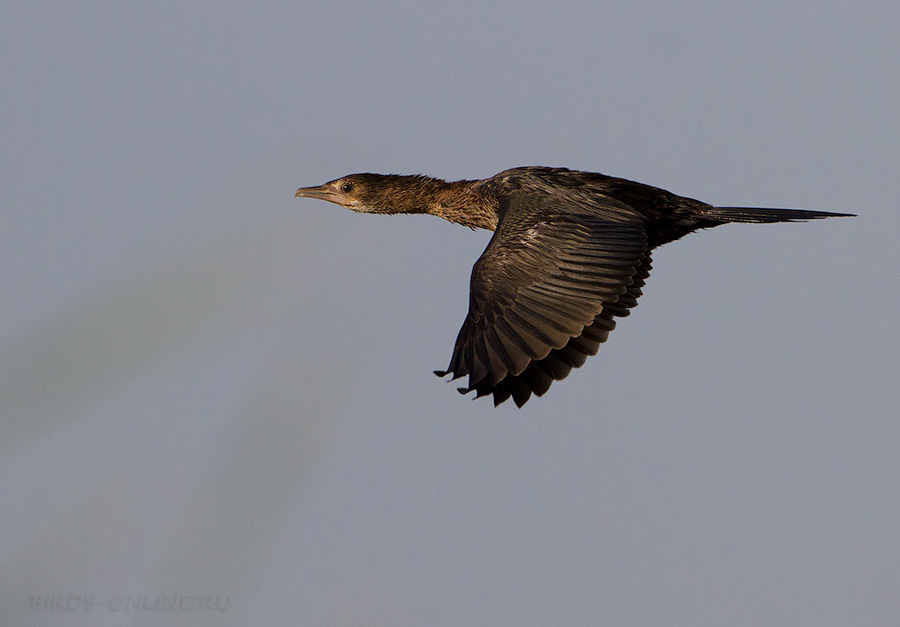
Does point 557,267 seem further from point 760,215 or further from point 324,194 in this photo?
point 324,194

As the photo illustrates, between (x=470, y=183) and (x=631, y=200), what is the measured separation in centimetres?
192

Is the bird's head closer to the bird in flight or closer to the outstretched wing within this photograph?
the bird in flight

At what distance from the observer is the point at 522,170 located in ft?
34.8

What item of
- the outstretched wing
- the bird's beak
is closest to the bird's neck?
the bird's beak

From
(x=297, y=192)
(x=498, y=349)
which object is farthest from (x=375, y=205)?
(x=498, y=349)

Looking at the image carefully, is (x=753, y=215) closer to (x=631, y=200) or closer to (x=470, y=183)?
(x=631, y=200)

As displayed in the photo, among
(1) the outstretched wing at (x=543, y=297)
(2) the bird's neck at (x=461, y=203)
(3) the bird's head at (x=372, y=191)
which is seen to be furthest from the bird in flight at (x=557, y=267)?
(3) the bird's head at (x=372, y=191)

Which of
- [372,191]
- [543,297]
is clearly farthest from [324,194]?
[543,297]

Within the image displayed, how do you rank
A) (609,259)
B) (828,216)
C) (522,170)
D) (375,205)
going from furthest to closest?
1. (375,205)
2. (522,170)
3. (828,216)
4. (609,259)

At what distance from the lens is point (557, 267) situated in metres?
8.55

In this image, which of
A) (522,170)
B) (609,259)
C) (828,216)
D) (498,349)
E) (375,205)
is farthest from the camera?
(375,205)

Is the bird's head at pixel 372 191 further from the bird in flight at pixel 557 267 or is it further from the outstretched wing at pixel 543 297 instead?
the outstretched wing at pixel 543 297

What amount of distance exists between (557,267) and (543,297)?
1.07 feet

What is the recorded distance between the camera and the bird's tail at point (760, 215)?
9961 mm
